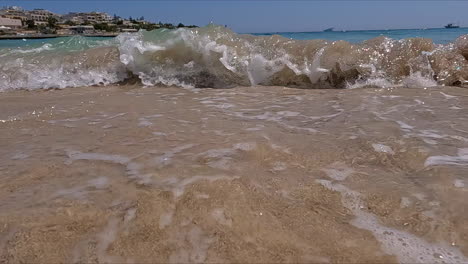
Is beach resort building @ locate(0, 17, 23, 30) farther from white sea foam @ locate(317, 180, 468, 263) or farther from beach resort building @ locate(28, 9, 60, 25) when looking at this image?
white sea foam @ locate(317, 180, 468, 263)

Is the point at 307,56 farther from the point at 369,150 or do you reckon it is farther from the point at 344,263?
the point at 344,263

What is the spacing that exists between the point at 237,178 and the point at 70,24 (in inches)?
2993

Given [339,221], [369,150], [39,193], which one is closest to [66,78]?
[39,193]

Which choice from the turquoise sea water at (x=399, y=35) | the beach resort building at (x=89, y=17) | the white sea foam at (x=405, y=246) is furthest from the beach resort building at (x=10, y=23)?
the white sea foam at (x=405, y=246)

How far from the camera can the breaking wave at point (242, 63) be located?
17.5 feet

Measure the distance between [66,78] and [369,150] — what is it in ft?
17.5

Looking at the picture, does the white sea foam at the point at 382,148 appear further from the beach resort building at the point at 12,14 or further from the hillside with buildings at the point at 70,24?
the beach resort building at the point at 12,14

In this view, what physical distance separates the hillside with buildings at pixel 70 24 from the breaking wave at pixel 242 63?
3378cm

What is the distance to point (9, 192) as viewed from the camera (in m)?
1.72

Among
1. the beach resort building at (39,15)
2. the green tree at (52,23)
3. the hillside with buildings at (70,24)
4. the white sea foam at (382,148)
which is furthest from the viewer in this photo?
the beach resort building at (39,15)

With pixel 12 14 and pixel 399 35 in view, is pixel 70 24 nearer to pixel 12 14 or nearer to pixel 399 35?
pixel 12 14

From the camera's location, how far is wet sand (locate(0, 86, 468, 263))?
1.32 meters

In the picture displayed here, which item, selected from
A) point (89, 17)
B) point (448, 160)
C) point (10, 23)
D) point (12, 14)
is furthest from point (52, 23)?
point (448, 160)

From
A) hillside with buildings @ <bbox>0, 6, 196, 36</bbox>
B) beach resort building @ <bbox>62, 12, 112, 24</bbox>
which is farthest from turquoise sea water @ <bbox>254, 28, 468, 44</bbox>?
beach resort building @ <bbox>62, 12, 112, 24</bbox>
